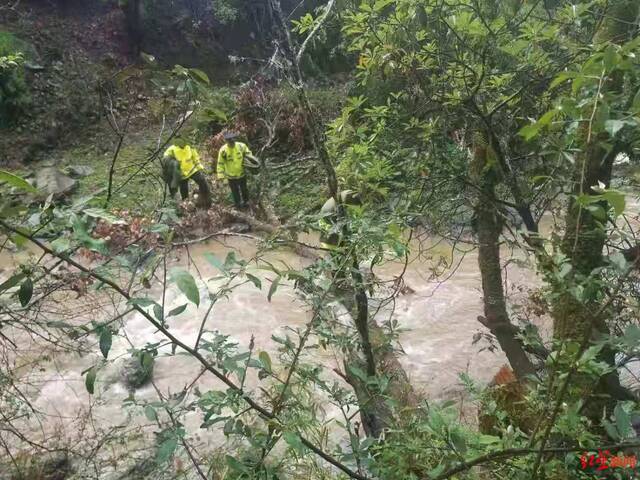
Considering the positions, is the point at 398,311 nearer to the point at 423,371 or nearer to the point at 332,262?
the point at 423,371

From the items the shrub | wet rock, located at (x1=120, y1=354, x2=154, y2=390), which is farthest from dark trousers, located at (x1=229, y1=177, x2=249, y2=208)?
the shrub

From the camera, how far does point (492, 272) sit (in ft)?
11.9

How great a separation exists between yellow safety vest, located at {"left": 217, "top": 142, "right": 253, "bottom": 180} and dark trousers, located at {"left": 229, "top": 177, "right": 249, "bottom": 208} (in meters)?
0.20

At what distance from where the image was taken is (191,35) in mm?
17000

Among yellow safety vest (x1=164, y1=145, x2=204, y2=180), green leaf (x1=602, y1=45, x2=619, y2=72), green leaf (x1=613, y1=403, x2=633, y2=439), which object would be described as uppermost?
yellow safety vest (x1=164, y1=145, x2=204, y2=180)

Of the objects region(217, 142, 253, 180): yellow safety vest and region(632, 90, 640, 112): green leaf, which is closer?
region(632, 90, 640, 112): green leaf

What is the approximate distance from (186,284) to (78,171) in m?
11.3

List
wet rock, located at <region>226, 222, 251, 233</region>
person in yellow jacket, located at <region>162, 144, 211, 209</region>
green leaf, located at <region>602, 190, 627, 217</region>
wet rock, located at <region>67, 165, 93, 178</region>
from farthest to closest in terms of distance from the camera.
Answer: wet rock, located at <region>67, 165, 93, 178</region> < wet rock, located at <region>226, 222, 251, 233</region> < person in yellow jacket, located at <region>162, 144, 211, 209</region> < green leaf, located at <region>602, 190, 627, 217</region>

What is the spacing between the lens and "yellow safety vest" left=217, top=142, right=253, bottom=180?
9289mm

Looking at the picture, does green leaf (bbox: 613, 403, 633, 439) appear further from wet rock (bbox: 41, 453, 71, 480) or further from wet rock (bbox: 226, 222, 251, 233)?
wet rock (bbox: 226, 222, 251, 233)

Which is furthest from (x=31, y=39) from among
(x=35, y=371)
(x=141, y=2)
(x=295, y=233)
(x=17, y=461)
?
(x=295, y=233)

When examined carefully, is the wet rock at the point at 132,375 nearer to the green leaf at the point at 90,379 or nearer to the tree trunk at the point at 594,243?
the tree trunk at the point at 594,243

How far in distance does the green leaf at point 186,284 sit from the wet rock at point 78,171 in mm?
11134

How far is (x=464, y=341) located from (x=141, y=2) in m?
14.6
